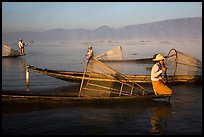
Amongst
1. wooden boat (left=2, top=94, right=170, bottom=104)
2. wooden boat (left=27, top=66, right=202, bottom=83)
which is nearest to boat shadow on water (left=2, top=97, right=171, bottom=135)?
wooden boat (left=2, top=94, right=170, bottom=104)

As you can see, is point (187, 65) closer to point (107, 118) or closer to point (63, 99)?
point (107, 118)

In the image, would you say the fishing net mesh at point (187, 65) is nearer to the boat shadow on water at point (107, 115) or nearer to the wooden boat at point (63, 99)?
the boat shadow on water at point (107, 115)

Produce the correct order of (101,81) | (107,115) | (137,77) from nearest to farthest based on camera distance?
1. (107,115)
2. (101,81)
3. (137,77)

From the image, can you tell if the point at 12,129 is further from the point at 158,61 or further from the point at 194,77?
the point at 194,77

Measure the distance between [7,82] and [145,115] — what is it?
8.47 meters

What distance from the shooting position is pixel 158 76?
9.76 metres

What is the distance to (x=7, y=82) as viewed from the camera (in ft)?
46.6

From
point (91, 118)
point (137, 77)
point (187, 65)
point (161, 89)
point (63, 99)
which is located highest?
point (187, 65)

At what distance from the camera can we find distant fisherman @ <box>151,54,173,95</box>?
9.67 meters

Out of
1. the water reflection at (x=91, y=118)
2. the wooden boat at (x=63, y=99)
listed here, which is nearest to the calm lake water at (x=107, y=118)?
the water reflection at (x=91, y=118)

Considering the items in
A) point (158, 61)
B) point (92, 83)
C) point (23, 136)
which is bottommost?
point (23, 136)

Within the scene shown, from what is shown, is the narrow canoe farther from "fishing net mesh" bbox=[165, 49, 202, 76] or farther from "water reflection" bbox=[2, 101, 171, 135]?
"fishing net mesh" bbox=[165, 49, 202, 76]

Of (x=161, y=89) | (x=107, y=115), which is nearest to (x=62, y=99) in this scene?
(x=107, y=115)

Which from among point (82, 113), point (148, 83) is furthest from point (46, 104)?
point (148, 83)
